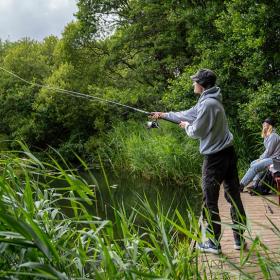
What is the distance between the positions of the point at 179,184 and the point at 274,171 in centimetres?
379

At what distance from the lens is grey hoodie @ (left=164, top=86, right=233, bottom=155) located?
379cm

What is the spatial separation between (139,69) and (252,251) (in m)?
11.0

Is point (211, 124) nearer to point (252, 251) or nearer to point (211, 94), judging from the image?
point (211, 94)

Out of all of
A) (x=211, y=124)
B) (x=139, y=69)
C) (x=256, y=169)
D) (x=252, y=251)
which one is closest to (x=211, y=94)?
(x=211, y=124)

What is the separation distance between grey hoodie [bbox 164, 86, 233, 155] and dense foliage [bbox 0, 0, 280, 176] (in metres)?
4.50

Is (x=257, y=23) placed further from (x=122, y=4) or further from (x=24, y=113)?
(x=24, y=113)

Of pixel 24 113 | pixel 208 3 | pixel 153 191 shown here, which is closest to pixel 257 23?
pixel 208 3

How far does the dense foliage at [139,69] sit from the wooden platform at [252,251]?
102 inches

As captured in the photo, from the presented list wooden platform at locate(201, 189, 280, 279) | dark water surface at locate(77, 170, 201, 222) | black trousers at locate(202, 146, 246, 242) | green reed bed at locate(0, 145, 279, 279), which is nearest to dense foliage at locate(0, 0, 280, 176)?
dark water surface at locate(77, 170, 201, 222)

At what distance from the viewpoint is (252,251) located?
2.52 m

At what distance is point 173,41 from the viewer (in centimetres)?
1234

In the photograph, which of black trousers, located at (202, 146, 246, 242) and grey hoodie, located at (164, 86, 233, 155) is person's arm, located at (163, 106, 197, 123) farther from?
black trousers, located at (202, 146, 246, 242)

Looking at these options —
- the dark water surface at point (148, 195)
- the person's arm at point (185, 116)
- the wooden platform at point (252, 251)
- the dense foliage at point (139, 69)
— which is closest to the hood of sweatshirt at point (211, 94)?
the person's arm at point (185, 116)

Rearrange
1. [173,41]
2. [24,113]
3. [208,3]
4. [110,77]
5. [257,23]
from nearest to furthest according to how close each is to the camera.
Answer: [257,23], [208,3], [173,41], [110,77], [24,113]
